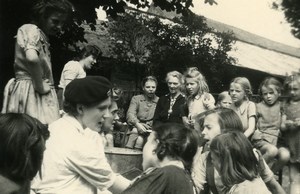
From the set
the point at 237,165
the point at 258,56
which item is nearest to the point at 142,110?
the point at 237,165

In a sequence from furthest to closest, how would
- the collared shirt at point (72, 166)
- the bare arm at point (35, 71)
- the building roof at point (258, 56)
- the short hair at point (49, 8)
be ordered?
1. the building roof at point (258, 56)
2. the short hair at point (49, 8)
3. the bare arm at point (35, 71)
4. the collared shirt at point (72, 166)

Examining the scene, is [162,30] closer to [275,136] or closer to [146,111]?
[146,111]

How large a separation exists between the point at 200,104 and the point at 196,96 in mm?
128

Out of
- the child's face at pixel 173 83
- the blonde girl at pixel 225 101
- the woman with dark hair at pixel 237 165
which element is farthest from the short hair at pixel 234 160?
the child's face at pixel 173 83

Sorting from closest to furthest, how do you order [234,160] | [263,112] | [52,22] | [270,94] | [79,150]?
[79,150] < [234,160] < [52,22] < [270,94] < [263,112]

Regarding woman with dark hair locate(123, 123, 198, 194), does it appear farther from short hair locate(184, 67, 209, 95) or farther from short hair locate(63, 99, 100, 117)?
short hair locate(184, 67, 209, 95)

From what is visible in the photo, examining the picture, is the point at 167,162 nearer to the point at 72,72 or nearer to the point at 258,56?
the point at 72,72

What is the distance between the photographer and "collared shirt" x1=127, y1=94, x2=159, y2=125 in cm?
764

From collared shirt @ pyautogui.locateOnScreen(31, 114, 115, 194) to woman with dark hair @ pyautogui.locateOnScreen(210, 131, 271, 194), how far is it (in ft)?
2.91

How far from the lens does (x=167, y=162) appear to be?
320cm

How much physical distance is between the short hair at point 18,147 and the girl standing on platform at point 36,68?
73.7 inches

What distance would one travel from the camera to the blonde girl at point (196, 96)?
6570 mm

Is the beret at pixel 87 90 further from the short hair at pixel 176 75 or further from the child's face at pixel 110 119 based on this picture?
the short hair at pixel 176 75

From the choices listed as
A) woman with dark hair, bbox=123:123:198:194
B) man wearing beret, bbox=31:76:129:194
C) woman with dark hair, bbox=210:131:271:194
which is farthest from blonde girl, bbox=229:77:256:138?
man wearing beret, bbox=31:76:129:194
